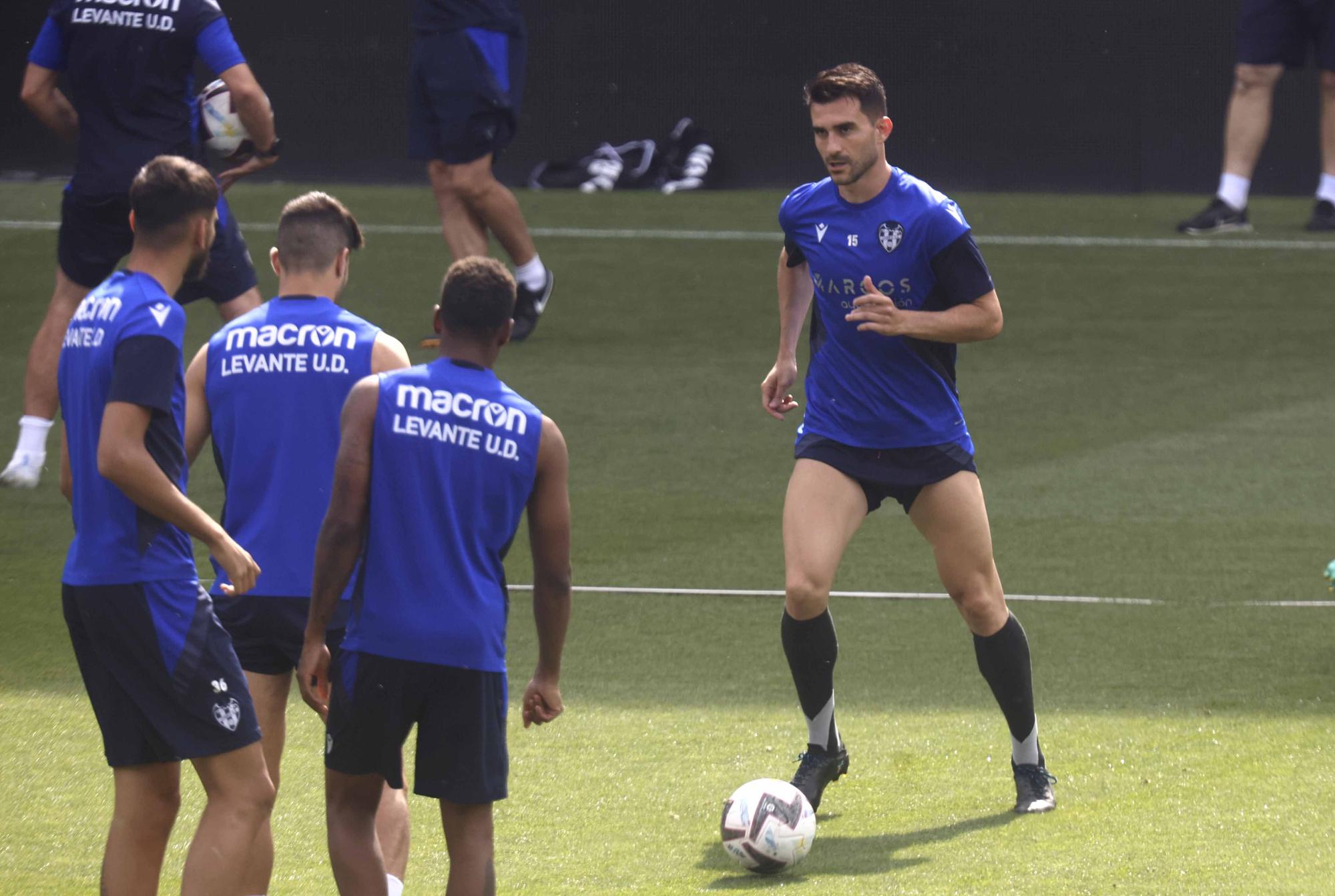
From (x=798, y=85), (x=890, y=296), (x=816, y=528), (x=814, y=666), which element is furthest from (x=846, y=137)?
(x=798, y=85)

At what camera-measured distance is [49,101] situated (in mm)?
8266

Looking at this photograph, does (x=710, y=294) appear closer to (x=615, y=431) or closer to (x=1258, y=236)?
(x=615, y=431)

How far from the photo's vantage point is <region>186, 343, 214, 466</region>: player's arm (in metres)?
4.25

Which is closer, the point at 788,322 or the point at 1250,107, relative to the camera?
the point at 788,322

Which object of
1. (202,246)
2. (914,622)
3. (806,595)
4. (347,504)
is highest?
(202,246)

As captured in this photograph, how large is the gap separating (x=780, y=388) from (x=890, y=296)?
547mm

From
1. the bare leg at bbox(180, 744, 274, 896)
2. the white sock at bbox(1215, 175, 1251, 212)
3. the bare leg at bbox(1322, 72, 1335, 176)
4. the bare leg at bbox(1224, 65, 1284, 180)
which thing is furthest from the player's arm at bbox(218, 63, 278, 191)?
the bare leg at bbox(1322, 72, 1335, 176)

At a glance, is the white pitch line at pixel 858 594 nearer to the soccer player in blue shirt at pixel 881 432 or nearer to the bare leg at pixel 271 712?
the soccer player in blue shirt at pixel 881 432

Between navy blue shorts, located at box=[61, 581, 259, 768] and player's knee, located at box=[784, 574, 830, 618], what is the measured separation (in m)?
1.71

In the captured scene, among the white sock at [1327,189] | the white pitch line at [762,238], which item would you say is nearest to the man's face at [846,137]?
the white pitch line at [762,238]

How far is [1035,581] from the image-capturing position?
7449 millimetres

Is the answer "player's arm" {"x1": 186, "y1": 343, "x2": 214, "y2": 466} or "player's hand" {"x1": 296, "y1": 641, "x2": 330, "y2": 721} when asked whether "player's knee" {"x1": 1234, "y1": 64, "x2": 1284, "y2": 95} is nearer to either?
"player's arm" {"x1": 186, "y1": 343, "x2": 214, "y2": 466}

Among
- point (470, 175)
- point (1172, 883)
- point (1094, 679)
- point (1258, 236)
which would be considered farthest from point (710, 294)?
point (1172, 883)

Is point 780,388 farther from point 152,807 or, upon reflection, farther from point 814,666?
point 152,807
